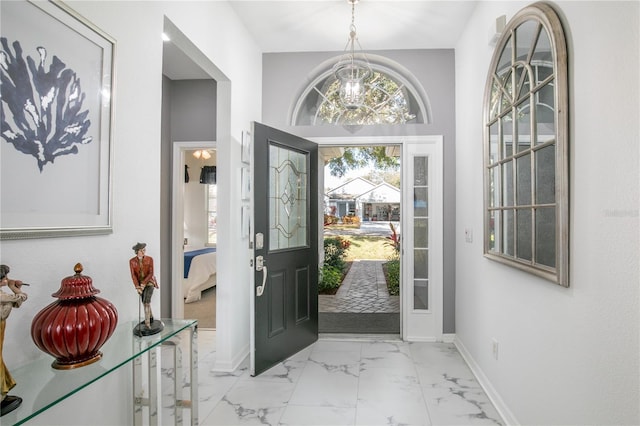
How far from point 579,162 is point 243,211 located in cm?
247

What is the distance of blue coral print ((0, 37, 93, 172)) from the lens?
42.9 inches

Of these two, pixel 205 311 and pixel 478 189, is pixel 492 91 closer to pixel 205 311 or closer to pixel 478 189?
pixel 478 189

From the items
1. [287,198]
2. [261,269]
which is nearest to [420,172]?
[287,198]

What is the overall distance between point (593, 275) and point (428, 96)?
2.77 m

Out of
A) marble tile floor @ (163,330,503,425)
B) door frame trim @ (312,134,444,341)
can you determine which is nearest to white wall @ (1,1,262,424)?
marble tile floor @ (163,330,503,425)

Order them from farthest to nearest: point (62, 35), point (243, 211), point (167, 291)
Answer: point (167, 291) < point (243, 211) < point (62, 35)

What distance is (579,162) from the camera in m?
1.47

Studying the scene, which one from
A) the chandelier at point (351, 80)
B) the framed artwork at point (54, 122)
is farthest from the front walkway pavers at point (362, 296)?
the framed artwork at point (54, 122)

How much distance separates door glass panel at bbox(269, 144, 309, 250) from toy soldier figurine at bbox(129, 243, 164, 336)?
5.36 feet

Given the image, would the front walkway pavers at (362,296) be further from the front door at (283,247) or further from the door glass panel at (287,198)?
the door glass panel at (287,198)

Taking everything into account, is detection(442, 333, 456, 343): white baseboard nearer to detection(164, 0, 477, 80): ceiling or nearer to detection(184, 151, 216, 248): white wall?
detection(164, 0, 477, 80): ceiling

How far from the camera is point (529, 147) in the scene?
6.22 ft

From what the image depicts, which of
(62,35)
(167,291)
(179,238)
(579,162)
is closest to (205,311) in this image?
(167,291)

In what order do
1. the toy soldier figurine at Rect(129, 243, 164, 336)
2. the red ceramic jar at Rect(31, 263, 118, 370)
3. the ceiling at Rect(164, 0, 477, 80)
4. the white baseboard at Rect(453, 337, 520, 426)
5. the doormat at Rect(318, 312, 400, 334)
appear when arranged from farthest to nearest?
1. the doormat at Rect(318, 312, 400, 334)
2. the ceiling at Rect(164, 0, 477, 80)
3. the white baseboard at Rect(453, 337, 520, 426)
4. the toy soldier figurine at Rect(129, 243, 164, 336)
5. the red ceramic jar at Rect(31, 263, 118, 370)
